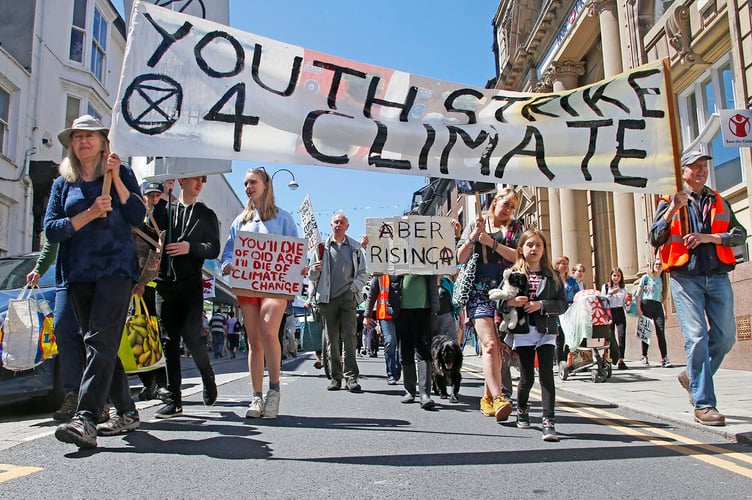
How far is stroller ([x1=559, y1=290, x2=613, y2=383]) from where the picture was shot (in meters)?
8.91

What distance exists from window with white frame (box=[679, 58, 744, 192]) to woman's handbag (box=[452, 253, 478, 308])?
765 cm

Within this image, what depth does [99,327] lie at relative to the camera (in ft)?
12.8

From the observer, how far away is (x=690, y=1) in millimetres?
13023

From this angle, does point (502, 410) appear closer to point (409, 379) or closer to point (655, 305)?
point (409, 379)

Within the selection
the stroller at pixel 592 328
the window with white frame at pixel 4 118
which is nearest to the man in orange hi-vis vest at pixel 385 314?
the stroller at pixel 592 328

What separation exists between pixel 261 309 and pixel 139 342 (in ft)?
3.44

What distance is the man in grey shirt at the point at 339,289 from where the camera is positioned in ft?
25.8

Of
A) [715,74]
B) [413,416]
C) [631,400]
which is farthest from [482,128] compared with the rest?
[715,74]

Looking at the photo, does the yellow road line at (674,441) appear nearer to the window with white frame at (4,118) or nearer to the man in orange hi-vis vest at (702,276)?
the man in orange hi-vis vest at (702,276)

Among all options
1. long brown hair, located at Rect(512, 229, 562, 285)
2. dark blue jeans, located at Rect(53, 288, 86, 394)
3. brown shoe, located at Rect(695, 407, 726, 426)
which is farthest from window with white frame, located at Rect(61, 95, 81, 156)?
brown shoe, located at Rect(695, 407, 726, 426)

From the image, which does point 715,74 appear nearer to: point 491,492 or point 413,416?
point 413,416

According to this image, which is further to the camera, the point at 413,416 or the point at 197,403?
the point at 197,403

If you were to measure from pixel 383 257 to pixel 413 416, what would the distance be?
2.79 metres

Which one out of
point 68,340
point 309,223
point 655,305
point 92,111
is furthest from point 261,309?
point 92,111
